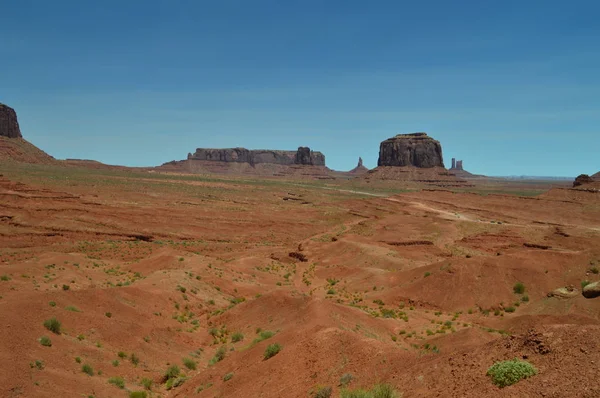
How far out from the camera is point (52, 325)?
1727 cm

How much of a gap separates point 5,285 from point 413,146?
177642 mm

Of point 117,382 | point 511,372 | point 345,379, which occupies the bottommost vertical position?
point 117,382

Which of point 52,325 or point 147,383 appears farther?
point 52,325

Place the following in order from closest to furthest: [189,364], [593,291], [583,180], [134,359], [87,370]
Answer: [87,370], [134,359], [189,364], [593,291], [583,180]

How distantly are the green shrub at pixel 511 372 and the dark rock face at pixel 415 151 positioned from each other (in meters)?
184

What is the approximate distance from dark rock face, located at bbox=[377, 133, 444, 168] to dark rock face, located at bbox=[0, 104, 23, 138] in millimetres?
139518

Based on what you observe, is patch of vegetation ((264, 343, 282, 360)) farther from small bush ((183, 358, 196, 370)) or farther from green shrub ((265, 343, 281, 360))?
small bush ((183, 358, 196, 370))

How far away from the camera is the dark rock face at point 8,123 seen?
139 m

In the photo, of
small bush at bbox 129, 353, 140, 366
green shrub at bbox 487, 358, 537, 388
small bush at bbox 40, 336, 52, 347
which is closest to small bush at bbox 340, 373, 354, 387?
green shrub at bbox 487, 358, 537, 388

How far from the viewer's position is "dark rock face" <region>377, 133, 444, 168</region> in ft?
611

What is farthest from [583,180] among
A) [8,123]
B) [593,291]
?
[8,123]

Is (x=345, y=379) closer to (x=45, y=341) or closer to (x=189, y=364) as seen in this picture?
(x=189, y=364)

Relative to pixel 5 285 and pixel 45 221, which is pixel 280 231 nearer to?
pixel 45 221

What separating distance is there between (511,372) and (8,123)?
Result: 166 meters
